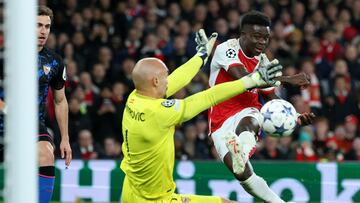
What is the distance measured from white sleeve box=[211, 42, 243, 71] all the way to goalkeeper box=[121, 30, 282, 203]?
1375 millimetres

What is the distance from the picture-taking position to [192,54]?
16766 mm

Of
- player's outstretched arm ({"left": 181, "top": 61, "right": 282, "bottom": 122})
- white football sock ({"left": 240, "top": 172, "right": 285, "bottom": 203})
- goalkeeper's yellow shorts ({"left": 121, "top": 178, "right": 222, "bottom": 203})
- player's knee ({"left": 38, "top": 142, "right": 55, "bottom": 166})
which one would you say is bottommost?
white football sock ({"left": 240, "top": 172, "right": 285, "bottom": 203})

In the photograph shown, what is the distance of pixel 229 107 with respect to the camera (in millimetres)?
9539

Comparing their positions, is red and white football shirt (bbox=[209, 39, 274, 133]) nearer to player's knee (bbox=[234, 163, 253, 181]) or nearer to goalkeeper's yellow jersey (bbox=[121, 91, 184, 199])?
player's knee (bbox=[234, 163, 253, 181])

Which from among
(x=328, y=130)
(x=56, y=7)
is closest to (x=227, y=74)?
(x=328, y=130)

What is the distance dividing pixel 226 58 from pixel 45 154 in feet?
6.59

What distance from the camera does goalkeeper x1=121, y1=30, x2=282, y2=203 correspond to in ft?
23.5

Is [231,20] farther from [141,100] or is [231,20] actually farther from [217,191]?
[141,100]

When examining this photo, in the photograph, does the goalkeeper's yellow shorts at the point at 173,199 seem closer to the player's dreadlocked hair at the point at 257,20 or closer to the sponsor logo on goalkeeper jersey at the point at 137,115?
the sponsor logo on goalkeeper jersey at the point at 137,115

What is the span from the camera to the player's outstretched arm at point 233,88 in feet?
23.3

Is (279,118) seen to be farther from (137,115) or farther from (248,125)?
(137,115)

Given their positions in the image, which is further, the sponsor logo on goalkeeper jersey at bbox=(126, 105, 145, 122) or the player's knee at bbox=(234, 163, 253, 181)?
the player's knee at bbox=(234, 163, 253, 181)

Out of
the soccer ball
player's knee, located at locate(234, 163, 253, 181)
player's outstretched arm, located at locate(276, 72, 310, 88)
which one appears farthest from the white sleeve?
player's knee, located at locate(234, 163, 253, 181)

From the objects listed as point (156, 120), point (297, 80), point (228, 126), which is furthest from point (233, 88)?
point (228, 126)
